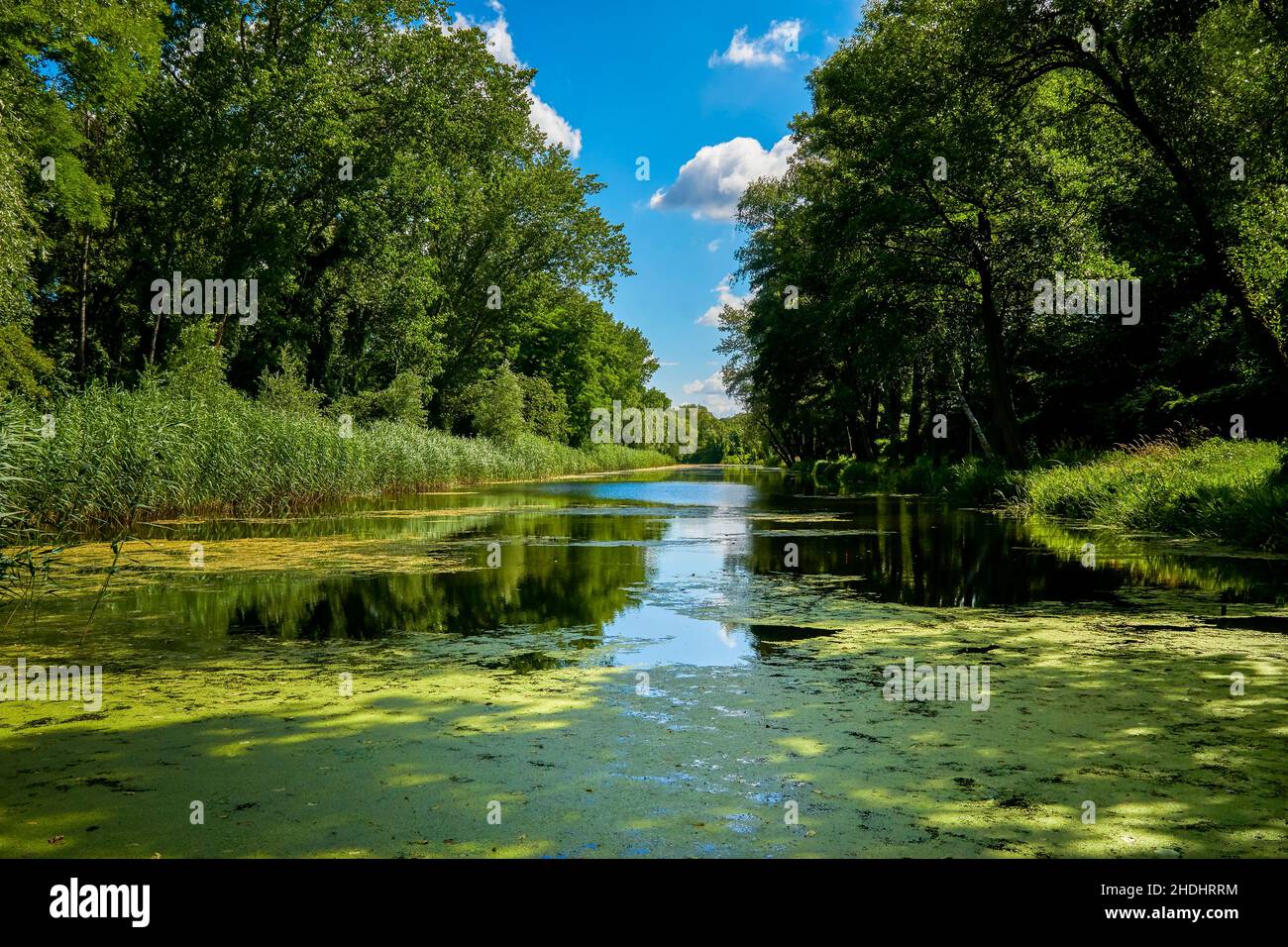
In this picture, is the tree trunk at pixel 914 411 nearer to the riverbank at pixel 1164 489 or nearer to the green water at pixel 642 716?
the riverbank at pixel 1164 489

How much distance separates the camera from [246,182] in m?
24.5

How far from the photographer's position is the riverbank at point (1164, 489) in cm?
1063

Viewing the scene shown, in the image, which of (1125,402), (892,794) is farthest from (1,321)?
(1125,402)

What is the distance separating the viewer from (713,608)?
6.95m

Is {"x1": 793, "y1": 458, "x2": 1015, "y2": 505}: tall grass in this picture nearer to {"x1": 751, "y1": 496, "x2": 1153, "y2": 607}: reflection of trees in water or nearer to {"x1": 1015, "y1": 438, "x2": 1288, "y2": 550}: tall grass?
{"x1": 1015, "y1": 438, "x2": 1288, "y2": 550}: tall grass

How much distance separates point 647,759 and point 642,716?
616 millimetres

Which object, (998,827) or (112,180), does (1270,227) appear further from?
(112,180)

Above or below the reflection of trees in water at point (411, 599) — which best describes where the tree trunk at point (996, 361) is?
above

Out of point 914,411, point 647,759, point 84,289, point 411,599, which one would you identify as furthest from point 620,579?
point 84,289

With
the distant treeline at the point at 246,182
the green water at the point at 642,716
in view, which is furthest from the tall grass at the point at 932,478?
the distant treeline at the point at 246,182

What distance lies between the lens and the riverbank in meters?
10.6

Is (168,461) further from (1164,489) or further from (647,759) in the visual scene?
(1164,489)

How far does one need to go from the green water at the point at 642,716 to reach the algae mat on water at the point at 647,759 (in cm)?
2
